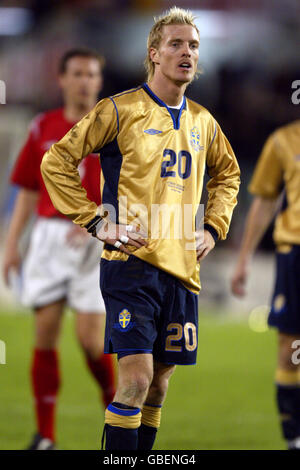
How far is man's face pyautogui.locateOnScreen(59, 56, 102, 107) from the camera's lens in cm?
416

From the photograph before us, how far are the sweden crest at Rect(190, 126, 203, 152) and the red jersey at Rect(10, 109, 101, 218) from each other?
4.10ft

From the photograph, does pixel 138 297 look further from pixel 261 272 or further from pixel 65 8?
pixel 65 8

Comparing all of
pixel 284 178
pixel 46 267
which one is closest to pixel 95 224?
pixel 46 267

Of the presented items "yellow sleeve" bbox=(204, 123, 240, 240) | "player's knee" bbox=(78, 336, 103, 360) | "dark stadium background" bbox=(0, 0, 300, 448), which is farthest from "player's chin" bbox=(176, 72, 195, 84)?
"dark stadium background" bbox=(0, 0, 300, 448)

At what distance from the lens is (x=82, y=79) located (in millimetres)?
4160

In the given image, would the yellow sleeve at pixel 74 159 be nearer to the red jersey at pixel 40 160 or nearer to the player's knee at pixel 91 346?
the red jersey at pixel 40 160

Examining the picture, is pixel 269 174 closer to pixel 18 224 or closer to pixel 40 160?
pixel 40 160

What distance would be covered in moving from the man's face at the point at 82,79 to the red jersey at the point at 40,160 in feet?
0.49

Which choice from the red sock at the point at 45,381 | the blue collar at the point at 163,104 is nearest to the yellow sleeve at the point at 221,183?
the blue collar at the point at 163,104

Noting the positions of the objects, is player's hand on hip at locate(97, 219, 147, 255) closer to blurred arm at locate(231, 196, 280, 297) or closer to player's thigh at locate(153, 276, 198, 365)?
player's thigh at locate(153, 276, 198, 365)

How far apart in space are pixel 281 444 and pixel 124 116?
2261 millimetres

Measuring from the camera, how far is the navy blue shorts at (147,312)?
286 centimetres

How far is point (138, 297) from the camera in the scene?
2.88 m

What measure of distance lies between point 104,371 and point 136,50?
12.6 m
